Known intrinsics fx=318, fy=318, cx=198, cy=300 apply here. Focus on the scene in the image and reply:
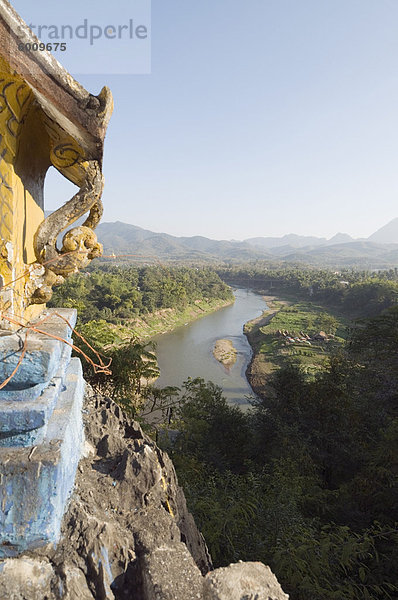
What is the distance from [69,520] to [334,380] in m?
10.1

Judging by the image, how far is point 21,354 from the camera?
4.84 feet

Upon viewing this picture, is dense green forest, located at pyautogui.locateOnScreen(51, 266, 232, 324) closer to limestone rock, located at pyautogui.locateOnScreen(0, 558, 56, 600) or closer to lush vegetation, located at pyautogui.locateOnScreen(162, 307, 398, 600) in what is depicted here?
lush vegetation, located at pyautogui.locateOnScreen(162, 307, 398, 600)

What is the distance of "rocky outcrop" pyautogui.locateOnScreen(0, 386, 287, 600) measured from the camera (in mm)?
1339

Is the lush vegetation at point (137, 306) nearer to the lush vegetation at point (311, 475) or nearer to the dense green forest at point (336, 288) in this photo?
the lush vegetation at point (311, 475)

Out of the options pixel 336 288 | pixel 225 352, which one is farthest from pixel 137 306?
pixel 336 288

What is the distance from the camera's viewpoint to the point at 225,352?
26094mm

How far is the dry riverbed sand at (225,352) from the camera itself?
953 inches

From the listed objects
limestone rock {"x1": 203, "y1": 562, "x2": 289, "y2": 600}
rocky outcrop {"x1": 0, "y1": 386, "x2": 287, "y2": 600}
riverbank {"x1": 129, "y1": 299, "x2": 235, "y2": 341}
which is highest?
rocky outcrop {"x1": 0, "y1": 386, "x2": 287, "y2": 600}

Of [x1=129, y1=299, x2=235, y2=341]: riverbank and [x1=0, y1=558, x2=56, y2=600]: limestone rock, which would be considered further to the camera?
[x1=129, y1=299, x2=235, y2=341]: riverbank

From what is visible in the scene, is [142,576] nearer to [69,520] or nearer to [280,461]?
[69,520]

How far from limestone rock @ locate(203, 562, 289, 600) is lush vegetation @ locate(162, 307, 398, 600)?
4.89 feet

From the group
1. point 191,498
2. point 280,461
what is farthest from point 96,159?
point 280,461

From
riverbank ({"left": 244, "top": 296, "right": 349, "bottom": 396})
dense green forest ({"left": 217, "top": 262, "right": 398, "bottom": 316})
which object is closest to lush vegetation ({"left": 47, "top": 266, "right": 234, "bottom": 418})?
riverbank ({"left": 244, "top": 296, "right": 349, "bottom": 396})

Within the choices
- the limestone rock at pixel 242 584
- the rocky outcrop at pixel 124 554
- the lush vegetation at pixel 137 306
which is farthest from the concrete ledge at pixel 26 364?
the lush vegetation at pixel 137 306
